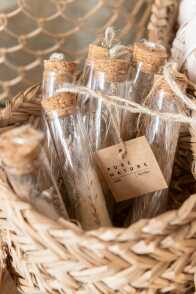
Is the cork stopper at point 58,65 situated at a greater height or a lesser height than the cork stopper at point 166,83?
greater

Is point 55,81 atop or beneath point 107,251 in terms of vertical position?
atop

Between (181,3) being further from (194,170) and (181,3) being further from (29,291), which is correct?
(29,291)

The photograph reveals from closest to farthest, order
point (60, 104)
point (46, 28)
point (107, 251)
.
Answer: point (107, 251), point (60, 104), point (46, 28)

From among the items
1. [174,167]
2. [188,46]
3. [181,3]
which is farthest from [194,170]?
[181,3]

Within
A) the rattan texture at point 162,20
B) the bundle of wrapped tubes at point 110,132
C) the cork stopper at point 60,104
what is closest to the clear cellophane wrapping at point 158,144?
the bundle of wrapped tubes at point 110,132

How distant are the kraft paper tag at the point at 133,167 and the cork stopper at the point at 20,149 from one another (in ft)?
0.43

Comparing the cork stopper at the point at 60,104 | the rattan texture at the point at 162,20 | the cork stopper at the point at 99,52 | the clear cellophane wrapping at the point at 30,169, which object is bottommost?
the clear cellophane wrapping at the point at 30,169

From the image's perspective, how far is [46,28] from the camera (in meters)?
0.69

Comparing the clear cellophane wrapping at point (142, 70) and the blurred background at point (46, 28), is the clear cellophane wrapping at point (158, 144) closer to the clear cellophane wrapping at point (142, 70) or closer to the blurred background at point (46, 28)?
the clear cellophane wrapping at point (142, 70)

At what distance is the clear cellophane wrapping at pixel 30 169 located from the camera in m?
0.41

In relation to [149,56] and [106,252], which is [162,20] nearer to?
[149,56]

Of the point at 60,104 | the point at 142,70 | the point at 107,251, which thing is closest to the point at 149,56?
the point at 142,70

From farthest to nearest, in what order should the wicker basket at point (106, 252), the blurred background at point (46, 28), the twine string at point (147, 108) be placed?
the blurred background at point (46, 28)
the twine string at point (147, 108)
the wicker basket at point (106, 252)

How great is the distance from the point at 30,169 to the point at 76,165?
102 mm
